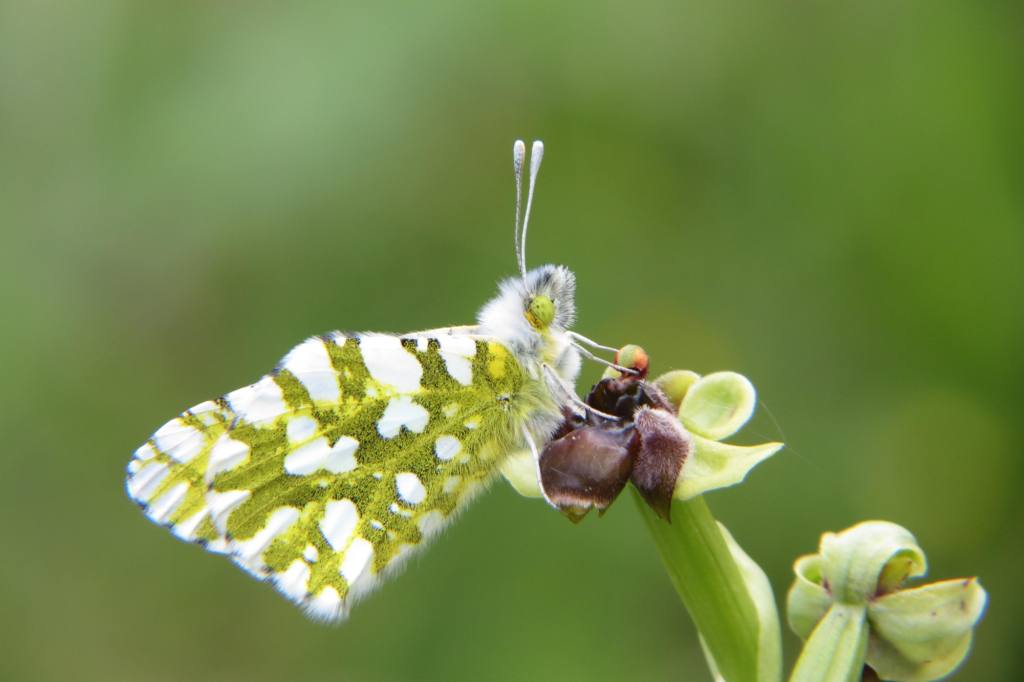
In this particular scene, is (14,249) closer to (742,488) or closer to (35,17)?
→ (35,17)

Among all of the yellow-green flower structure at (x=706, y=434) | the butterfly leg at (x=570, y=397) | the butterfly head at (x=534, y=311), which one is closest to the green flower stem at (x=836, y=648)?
the yellow-green flower structure at (x=706, y=434)

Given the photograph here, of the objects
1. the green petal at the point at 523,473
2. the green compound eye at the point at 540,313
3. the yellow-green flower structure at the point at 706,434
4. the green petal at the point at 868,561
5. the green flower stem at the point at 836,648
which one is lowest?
the green flower stem at the point at 836,648

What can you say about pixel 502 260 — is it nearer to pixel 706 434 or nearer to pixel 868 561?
pixel 706 434

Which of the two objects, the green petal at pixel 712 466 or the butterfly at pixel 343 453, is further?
the butterfly at pixel 343 453

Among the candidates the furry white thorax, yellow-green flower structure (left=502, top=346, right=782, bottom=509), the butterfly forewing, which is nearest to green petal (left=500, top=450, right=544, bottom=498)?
yellow-green flower structure (left=502, top=346, right=782, bottom=509)

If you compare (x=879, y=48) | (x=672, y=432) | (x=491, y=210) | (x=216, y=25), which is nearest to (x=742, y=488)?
(x=491, y=210)

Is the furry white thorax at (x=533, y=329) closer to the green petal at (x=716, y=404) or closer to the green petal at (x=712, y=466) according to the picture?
the green petal at (x=716, y=404)

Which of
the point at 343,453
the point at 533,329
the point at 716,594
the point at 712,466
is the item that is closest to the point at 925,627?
the point at 716,594
